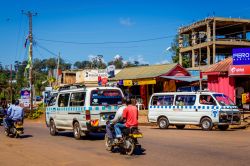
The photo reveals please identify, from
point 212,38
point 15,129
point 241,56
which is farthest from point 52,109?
point 212,38

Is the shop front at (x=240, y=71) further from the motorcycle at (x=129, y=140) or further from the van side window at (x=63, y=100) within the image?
the motorcycle at (x=129, y=140)

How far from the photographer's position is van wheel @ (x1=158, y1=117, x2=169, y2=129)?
2168 centimetres

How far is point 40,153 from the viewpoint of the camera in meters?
A: 12.4

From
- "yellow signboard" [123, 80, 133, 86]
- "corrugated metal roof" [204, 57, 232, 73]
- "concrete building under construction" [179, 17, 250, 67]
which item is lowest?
"yellow signboard" [123, 80, 133, 86]

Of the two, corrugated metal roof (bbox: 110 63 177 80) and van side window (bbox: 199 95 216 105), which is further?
corrugated metal roof (bbox: 110 63 177 80)

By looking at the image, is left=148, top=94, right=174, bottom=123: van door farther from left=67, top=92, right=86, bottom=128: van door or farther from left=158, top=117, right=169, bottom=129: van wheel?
left=67, top=92, right=86, bottom=128: van door

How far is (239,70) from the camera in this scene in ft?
85.3

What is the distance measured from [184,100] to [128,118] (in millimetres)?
9917

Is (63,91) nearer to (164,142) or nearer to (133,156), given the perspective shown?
(164,142)

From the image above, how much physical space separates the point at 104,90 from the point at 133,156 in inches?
188

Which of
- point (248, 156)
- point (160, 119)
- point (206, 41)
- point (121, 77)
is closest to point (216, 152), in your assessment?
point (248, 156)

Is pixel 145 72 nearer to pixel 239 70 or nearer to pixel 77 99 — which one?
pixel 239 70

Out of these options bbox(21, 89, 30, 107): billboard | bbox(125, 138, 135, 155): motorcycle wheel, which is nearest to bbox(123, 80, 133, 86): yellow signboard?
bbox(21, 89, 30, 107): billboard

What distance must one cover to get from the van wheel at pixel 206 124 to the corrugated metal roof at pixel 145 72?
16.5 m
